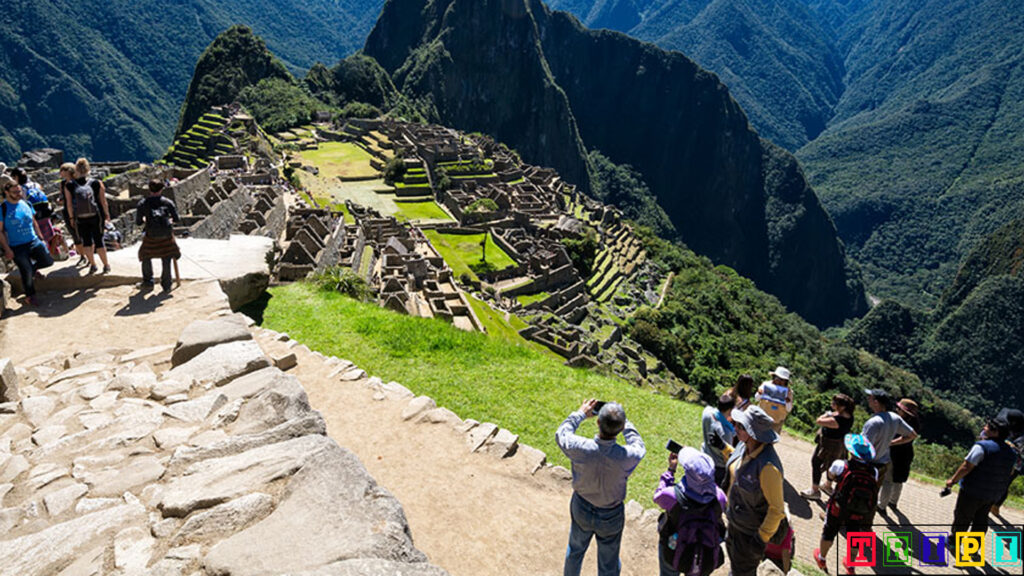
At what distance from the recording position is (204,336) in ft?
21.4

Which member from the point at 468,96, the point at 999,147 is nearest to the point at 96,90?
the point at 468,96

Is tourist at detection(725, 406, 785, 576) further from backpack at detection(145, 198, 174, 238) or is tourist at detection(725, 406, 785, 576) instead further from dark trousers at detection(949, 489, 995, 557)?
backpack at detection(145, 198, 174, 238)

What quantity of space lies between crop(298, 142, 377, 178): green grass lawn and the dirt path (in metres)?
49.0

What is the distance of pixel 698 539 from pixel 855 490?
2.15 meters

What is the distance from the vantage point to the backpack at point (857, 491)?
5176mm

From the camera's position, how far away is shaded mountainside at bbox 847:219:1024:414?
63500mm

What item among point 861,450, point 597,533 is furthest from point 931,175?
point 597,533

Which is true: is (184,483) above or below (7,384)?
below

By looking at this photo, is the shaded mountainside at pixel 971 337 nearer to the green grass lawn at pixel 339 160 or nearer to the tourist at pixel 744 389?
the green grass lawn at pixel 339 160

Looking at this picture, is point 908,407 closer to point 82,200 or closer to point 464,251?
point 82,200

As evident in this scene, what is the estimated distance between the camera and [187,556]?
10.7 feet

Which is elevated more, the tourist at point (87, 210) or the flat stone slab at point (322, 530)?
the tourist at point (87, 210)

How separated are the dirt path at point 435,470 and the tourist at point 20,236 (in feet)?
1.60

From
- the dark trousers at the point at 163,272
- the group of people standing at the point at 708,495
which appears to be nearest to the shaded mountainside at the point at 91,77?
the dark trousers at the point at 163,272
